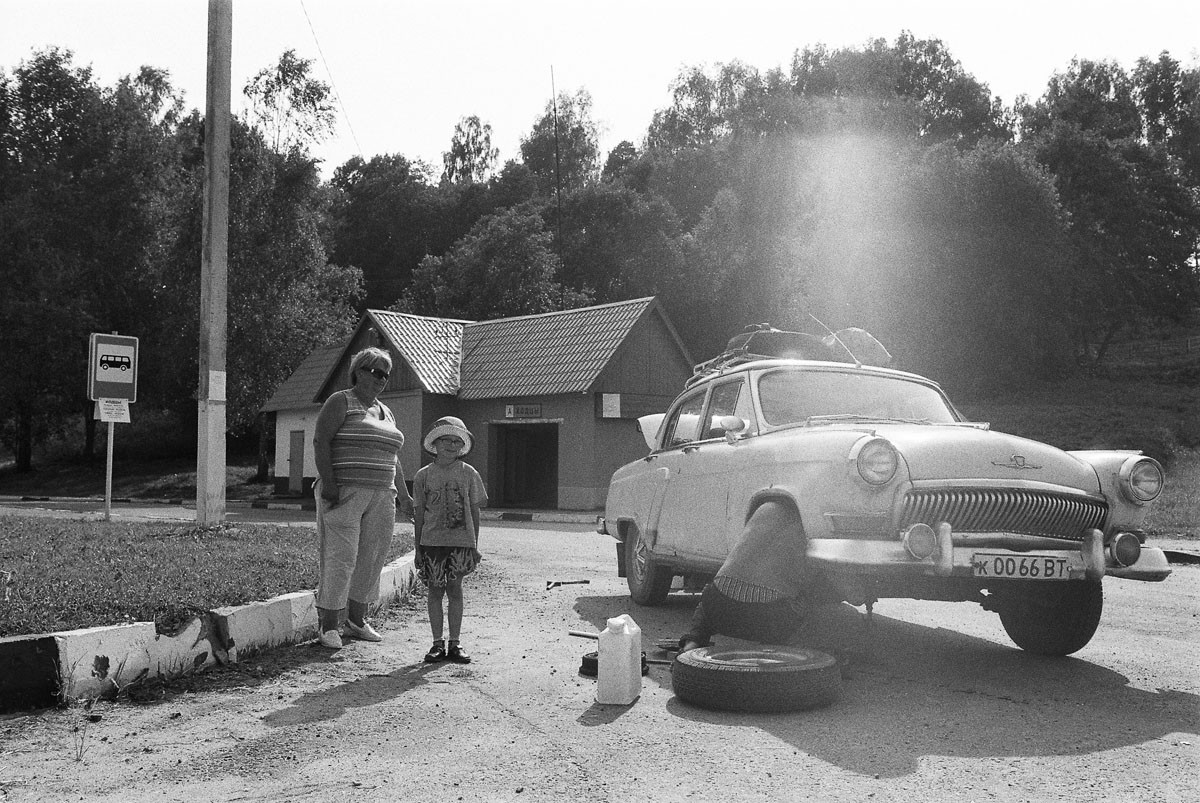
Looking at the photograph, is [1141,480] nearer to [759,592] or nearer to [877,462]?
[877,462]

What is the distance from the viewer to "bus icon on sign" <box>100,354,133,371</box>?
639 inches

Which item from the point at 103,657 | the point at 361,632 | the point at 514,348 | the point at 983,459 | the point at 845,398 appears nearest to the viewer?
the point at 103,657

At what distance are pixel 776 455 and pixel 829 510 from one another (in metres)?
0.80

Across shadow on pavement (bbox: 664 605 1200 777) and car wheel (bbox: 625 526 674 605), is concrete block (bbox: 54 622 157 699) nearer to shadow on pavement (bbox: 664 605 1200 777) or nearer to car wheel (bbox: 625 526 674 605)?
shadow on pavement (bbox: 664 605 1200 777)

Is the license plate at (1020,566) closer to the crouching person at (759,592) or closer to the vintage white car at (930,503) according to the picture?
the vintage white car at (930,503)

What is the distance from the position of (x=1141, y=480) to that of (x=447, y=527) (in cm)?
413

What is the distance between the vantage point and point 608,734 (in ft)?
16.2

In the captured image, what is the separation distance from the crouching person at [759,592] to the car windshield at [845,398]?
1.46 m

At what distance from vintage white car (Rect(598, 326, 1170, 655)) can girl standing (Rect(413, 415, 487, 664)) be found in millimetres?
1739

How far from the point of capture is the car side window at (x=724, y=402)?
25.8 feet

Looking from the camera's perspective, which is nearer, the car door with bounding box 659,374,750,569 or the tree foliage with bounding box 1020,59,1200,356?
the car door with bounding box 659,374,750,569

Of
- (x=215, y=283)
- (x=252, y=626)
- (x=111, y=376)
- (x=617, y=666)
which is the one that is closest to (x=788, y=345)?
(x=215, y=283)

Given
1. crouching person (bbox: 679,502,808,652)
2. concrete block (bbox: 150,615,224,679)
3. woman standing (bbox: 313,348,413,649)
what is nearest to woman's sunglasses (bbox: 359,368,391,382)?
woman standing (bbox: 313,348,413,649)

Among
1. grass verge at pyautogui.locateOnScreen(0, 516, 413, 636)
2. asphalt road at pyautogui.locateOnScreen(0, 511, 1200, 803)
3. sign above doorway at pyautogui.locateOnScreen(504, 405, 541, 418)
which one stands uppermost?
sign above doorway at pyautogui.locateOnScreen(504, 405, 541, 418)
